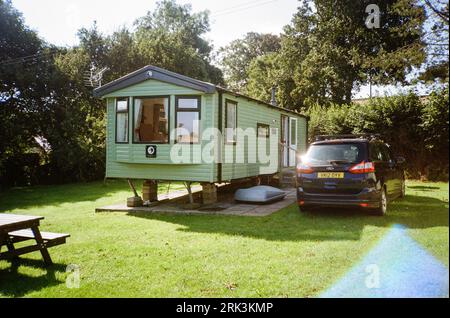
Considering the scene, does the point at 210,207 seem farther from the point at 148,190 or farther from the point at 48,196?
the point at 48,196

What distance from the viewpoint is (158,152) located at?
10.8 metres

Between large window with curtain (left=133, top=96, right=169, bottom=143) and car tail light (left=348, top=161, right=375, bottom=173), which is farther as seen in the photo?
large window with curtain (left=133, top=96, right=169, bottom=143)

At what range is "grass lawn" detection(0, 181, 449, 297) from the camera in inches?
184

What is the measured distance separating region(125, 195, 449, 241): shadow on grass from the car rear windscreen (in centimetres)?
128

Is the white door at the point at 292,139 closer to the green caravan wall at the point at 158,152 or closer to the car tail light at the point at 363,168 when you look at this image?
the green caravan wall at the point at 158,152

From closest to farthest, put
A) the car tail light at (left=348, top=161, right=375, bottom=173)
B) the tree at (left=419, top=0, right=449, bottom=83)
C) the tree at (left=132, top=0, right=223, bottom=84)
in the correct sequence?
the tree at (left=419, top=0, right=449, bottom=83)
the car tail light at (left=348, top=161, right=375, bottom=173)
the tree at (left=132, top=0, right=223, bottom=84)

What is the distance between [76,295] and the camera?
4.52 m

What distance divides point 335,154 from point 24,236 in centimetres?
620

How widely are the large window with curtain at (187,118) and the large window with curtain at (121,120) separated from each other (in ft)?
5.76

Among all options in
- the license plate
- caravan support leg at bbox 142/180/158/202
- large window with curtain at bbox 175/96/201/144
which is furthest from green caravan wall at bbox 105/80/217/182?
the license plate

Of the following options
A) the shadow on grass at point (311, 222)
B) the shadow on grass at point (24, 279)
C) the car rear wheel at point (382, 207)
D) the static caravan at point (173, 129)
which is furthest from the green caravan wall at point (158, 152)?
the shadow on grass at point (24, 279)

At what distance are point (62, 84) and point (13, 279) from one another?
18.8m

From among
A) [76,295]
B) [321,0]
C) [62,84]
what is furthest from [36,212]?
[321,0]

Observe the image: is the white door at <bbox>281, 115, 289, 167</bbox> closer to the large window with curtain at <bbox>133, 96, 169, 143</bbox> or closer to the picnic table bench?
the large window with curtain at <bbox>133, 96, 169, 143</bbox>
